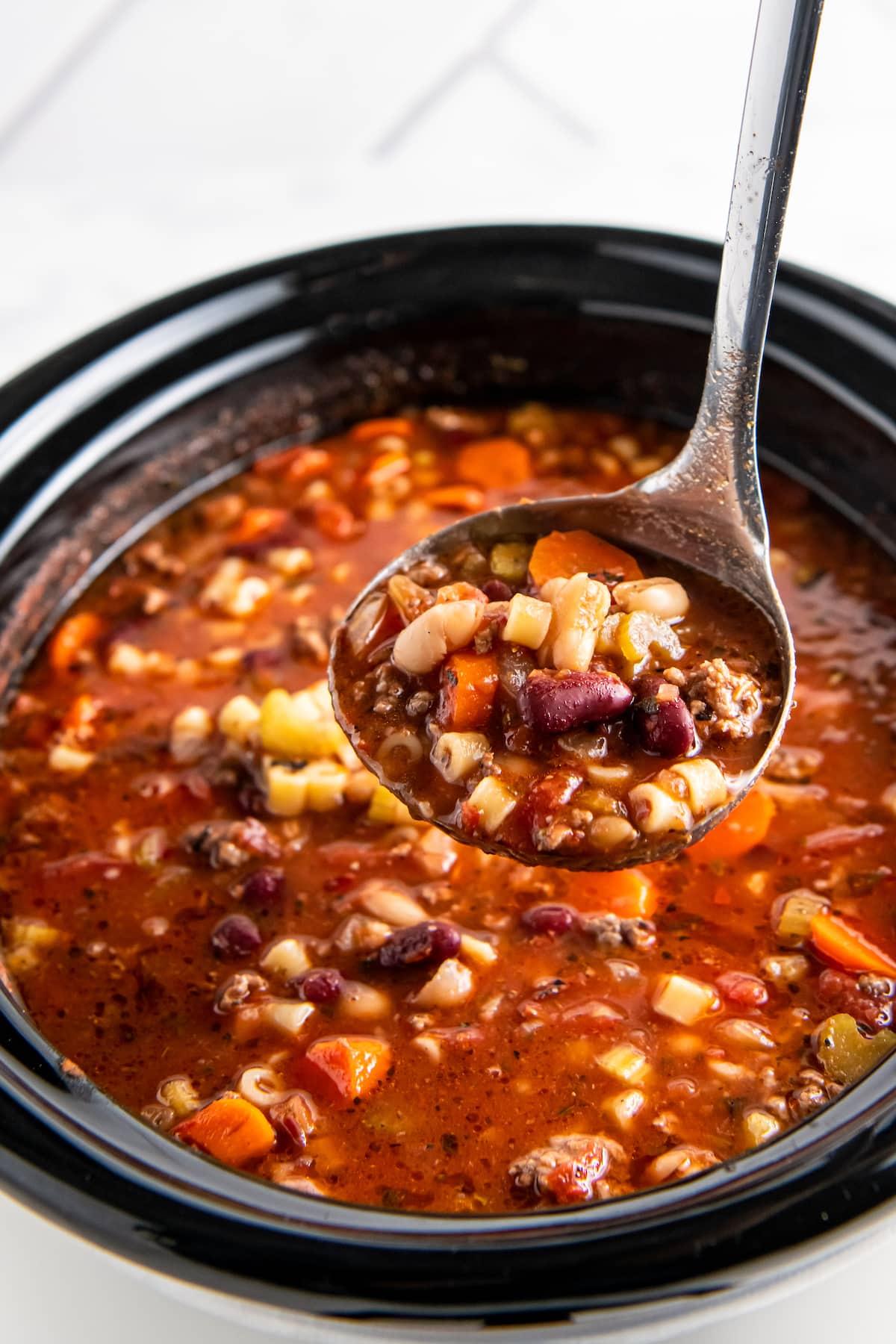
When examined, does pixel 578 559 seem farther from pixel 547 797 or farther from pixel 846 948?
pixel 846 948

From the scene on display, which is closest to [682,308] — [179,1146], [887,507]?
[887,507]

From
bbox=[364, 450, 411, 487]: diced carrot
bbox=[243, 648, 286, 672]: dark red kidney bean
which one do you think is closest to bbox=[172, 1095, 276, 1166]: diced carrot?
bbox=[243, 648, 286, 672]: dark red kidney bean

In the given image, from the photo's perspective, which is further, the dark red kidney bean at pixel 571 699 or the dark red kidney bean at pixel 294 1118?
the dark red kidney bean at pixel 294 1118

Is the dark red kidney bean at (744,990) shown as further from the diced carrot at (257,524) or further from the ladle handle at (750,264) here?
the diced carrot at (257,524)

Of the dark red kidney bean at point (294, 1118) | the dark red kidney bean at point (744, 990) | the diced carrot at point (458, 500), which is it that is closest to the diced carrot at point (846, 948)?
the dark red kidney bean at point (744, 990)

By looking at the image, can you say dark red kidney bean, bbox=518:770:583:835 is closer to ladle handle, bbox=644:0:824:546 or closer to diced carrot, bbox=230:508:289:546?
ladle handle, bbox=644:0:824:546

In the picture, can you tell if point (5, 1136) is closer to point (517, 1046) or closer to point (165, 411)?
point (517, 1046)

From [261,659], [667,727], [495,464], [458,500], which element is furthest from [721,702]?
[495,464]
